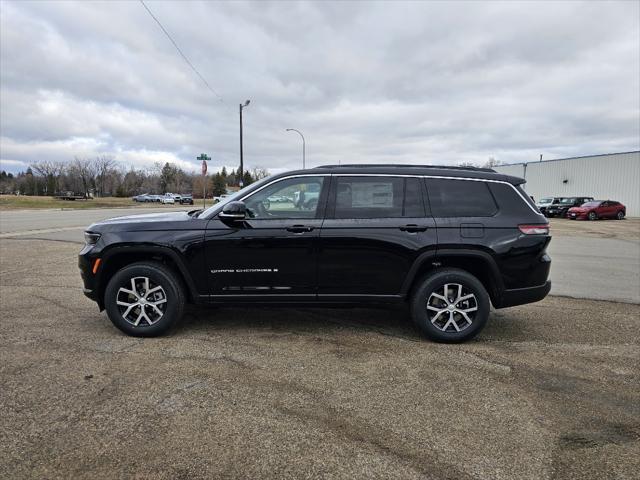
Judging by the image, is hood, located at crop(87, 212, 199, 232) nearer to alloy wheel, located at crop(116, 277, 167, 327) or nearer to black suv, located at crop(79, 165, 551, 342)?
black suv, located at crop(79, 165, 551, 342)

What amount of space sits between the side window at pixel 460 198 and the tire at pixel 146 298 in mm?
2824

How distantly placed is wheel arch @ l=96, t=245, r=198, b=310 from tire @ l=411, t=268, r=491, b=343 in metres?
2.35

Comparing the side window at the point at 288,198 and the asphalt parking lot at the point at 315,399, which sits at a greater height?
the side window at the point at 288,198

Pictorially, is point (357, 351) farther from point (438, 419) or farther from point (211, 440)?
point (211, 440)

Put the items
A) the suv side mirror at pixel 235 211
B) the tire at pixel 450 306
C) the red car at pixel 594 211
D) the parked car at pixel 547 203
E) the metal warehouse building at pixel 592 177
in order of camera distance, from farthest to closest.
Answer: the metal warehouse building at pixel 592 177 → the parked car at pixel 547 203 → the red car at pixel 594 211 → the tire at pixel 450 306 → the suv side mirror at pixel 235 211

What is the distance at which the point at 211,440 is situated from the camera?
2719 mm

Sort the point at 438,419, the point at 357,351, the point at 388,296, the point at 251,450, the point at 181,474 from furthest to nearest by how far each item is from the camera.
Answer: the point at 388,296 → the point at 357,351 → the point at 438,419 → the point at 251,450 → the point at 181,474

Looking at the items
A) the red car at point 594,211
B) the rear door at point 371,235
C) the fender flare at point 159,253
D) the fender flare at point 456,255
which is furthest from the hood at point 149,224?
the red car at point 594,211

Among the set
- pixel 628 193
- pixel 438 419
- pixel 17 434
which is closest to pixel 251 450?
pixel 438 419

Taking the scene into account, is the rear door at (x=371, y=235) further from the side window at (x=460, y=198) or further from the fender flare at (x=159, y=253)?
the fender flare at (x=159, y=253)

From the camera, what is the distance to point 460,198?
4516 mm

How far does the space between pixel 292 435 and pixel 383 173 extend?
2.77 meters

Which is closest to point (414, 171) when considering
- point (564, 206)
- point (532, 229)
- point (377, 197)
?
point (377, 197)

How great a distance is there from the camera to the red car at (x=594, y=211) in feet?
97.6
